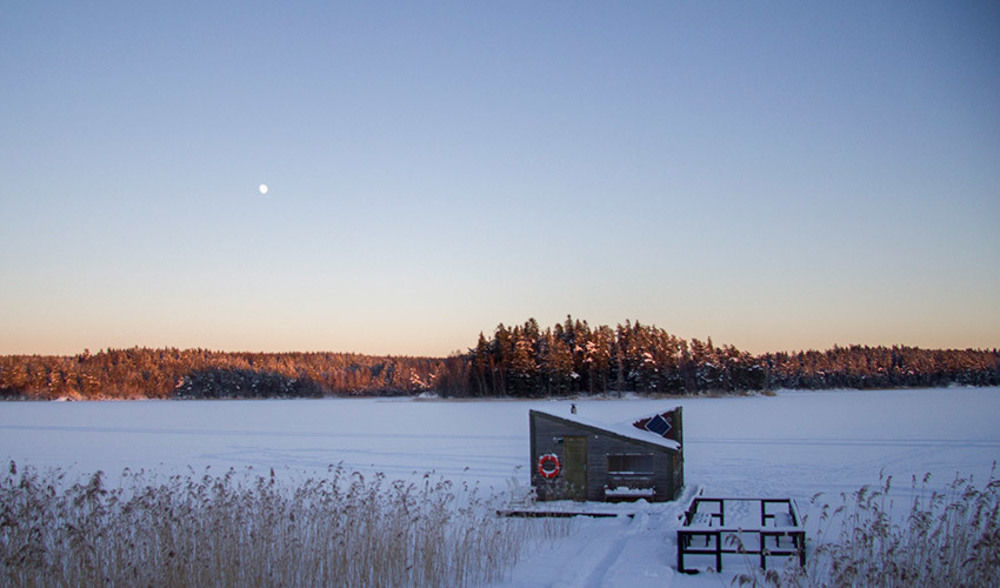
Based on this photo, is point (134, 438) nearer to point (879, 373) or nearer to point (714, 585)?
point (714, 585)

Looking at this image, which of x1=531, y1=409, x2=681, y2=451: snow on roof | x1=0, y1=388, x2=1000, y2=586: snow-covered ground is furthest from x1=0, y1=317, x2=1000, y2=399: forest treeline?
x1=531, y1=409, x2=681, y2=451: snow on roof

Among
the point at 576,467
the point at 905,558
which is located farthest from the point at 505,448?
the point at 905,558

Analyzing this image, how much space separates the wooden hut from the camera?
49.8 feet

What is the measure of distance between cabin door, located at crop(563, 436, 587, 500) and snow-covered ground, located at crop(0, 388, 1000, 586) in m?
1.09

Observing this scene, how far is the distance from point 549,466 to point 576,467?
55cm

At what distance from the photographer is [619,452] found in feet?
50.6

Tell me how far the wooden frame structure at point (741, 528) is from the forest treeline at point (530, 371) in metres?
65.6

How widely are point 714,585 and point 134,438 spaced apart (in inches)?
1217

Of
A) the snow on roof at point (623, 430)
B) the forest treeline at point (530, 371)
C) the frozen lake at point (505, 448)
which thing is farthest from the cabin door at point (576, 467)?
the forest treeline at point (530, 371)

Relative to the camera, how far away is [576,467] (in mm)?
15453

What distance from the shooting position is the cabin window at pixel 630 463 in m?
15.3

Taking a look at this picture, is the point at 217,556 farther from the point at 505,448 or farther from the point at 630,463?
the point at 505,448

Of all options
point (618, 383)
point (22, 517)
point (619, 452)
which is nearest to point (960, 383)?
point (618, 383)

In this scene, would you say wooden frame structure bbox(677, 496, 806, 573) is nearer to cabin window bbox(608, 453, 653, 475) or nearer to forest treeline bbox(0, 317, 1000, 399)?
cabin window bbox(608, 453, 653, 475)
